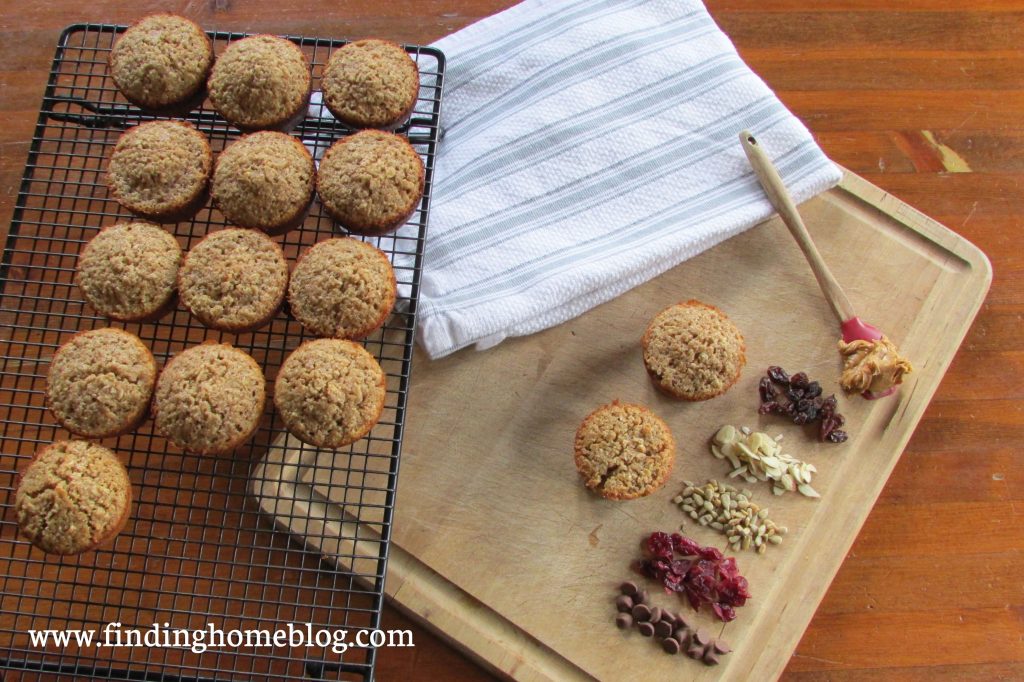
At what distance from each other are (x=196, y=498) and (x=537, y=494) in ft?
3.90

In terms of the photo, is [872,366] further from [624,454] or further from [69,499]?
[69,499]

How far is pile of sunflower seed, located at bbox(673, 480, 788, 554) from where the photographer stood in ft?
9.07

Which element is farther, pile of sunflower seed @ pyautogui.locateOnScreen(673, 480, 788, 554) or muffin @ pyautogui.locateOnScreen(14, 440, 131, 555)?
pile of sunflower seed @ pyautogui.locateOnScreen(673, 480, 788, 554)

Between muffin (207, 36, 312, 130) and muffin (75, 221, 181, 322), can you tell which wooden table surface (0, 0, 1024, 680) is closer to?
muffin (207, 36, 312, 130)

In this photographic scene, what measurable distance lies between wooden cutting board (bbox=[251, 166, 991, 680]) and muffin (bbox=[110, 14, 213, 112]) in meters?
1.24

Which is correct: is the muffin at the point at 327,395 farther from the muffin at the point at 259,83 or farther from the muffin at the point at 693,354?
the muffin at the point at 693,354

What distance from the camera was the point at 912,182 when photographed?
3.22 m

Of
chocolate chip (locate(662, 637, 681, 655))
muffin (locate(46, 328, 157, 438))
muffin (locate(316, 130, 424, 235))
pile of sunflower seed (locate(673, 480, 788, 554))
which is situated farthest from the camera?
pile of sunflower seed (locate(673, 480, 788, 554))

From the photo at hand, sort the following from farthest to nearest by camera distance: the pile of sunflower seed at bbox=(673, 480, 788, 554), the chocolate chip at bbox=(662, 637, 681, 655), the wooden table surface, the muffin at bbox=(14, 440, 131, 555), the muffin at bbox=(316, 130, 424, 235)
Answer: the wooden table surface
the pile of sunflower seed at bbox=(673, 480, 788, 554)
the chocolate chip at bbox=(662, 637, 681, 655)
the muffin at bbox=(316, 130, 424, 235)
the muffin at bbox=(14, 440, 131, 555)

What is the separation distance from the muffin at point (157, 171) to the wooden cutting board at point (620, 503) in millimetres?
893

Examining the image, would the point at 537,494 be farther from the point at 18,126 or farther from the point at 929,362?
the point at 18,126

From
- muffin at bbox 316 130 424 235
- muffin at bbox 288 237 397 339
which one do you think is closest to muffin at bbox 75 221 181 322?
muffin at bbox 288 237 397 339

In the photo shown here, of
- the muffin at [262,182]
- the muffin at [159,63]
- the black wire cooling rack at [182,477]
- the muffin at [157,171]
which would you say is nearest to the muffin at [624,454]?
the black wire cooling rack at [182,477]

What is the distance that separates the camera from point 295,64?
268 centimetres
